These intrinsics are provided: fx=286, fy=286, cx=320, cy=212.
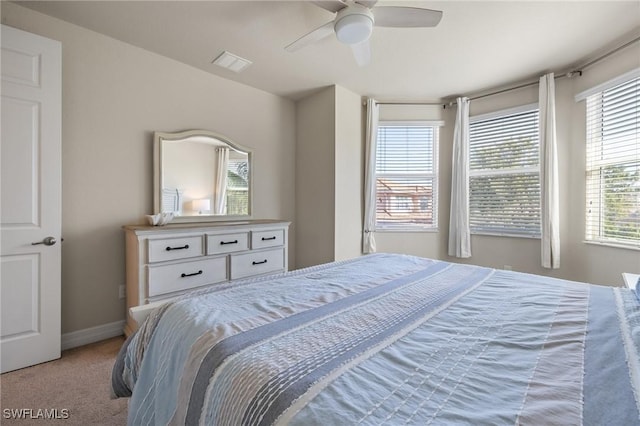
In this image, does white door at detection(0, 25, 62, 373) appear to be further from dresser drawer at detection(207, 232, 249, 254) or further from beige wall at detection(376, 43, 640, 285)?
beige wall at detection(376, 43, 640, 285)

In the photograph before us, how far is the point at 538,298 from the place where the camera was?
1.25m

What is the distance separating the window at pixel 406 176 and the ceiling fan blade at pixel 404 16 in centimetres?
201

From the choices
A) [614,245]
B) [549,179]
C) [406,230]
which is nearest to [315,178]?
[406,230]

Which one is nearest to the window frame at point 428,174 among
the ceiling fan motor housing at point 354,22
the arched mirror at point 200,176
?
the arched mirror at point 200,176

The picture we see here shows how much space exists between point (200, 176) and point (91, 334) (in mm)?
1609

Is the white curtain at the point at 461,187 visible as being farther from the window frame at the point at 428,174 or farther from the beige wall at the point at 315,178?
the beige wall at the point at 315,178

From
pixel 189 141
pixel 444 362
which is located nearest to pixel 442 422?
pixel 444 362

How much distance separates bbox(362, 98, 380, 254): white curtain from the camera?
3607 millimetres

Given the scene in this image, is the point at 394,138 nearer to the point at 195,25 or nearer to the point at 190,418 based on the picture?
the point at 195,25

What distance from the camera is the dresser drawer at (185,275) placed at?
2.21 m

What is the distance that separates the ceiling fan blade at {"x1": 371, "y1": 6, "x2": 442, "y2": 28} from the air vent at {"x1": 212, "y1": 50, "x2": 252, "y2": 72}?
4.78 feet

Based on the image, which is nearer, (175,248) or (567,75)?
(175,248)

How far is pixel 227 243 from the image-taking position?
2617mm

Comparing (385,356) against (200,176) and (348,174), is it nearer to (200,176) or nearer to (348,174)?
(200,176)
